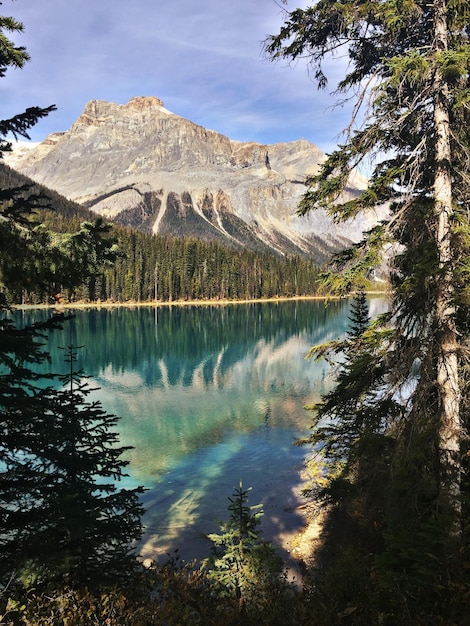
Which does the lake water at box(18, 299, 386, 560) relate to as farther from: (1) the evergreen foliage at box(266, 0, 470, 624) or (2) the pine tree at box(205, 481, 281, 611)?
(2) the pine tree at box(205, 481, 281, 611)

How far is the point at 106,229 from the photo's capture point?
5629 mm

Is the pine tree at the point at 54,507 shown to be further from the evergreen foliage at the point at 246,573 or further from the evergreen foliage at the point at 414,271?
the evergreen foliage at the point at 414,271

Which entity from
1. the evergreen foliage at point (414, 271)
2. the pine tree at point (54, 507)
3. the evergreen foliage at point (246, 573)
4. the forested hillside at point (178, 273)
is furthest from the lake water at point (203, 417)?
the forested hillside at point (178, 273)

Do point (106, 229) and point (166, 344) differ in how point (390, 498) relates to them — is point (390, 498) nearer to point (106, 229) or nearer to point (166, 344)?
point (106, 229)

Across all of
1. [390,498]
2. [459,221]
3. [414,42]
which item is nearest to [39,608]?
[390,498]

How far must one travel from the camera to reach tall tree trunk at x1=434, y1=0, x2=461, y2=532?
7090mm

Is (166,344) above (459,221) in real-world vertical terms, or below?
below

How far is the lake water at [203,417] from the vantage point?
1742cm

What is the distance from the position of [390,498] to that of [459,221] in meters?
5.35

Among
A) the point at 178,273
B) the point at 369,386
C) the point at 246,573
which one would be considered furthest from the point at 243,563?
the point at 178,273

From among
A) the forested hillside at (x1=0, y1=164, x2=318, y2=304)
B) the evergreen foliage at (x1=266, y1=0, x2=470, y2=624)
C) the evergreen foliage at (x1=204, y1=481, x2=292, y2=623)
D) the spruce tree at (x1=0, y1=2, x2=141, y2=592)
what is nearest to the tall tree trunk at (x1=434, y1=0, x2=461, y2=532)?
the evergreen foliage at (x1=266, y1=0, x2=470, y2=624)

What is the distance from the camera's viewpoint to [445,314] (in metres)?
7.21

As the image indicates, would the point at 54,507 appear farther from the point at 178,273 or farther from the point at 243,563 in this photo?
the point at 178,273

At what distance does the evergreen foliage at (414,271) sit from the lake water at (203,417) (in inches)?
51.6
